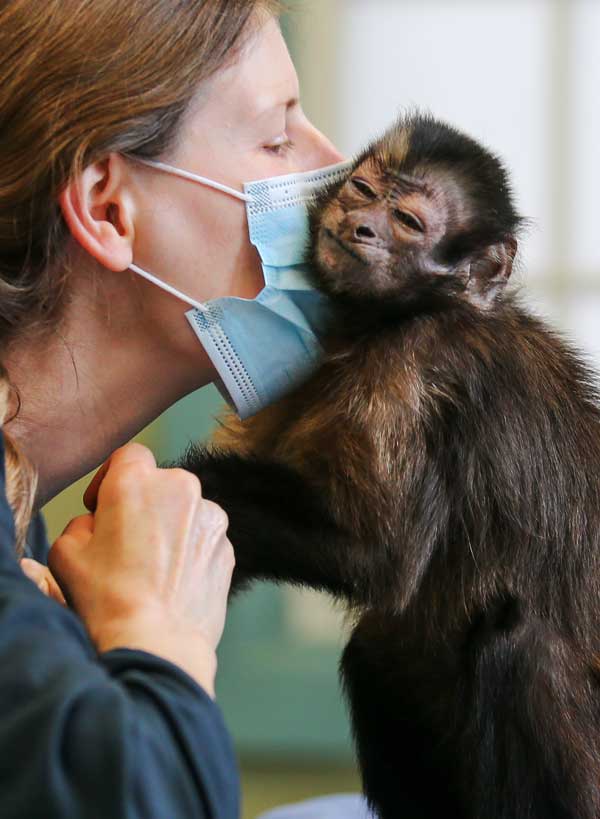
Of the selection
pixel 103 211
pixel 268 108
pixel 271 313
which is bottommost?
pixel 271 313

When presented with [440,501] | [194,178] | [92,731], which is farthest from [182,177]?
[92,731]

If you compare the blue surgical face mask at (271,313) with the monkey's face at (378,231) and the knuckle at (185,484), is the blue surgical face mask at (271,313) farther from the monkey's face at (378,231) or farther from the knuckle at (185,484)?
the knuckle at (185,484)

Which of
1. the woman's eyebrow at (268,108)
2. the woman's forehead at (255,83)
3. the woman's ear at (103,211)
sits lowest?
the woman's ear at (103,211)

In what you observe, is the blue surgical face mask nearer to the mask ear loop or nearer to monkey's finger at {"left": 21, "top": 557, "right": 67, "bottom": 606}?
the mask ear loop

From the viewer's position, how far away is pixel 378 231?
1.43 m

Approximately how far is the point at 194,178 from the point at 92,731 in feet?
2.25

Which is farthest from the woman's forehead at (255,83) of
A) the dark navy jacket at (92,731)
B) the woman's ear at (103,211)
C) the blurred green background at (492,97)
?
the blurred green background at (492,97)

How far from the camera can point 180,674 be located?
907 millimetres

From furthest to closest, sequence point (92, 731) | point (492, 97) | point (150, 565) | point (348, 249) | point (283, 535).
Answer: point (492, 97), point (348, 249), point (283, 535), point (150, 565), point (92, 731)

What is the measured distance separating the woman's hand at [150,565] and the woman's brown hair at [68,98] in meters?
0.19

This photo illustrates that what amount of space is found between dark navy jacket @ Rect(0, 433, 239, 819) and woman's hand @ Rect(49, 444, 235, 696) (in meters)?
0.05

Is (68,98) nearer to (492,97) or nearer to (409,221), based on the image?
(409,221)

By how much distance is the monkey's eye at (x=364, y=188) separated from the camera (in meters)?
1.46

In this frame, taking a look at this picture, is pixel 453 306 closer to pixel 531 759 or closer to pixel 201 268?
pixel 201 268
